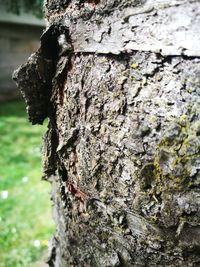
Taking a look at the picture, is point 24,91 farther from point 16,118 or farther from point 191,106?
point 16,118

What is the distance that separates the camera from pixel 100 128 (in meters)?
0.92

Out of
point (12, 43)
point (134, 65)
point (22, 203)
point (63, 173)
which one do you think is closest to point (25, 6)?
point (12, 43)

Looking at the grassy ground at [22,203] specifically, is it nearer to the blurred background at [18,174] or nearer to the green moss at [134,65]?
the blurred background at [18,174]

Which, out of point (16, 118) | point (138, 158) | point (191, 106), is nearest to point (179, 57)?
point (191, 106)

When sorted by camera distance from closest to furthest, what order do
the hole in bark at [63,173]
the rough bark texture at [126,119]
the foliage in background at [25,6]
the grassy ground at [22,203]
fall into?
the rough bark texture at [126,119]
the hole in bark at [63,173]
the grassy ground at [22,203]
the foliage in background at [25,6]

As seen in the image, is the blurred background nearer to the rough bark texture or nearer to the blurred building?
the blurred building

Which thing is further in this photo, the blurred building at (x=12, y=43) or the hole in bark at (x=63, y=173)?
the blurred building at (x=12, y=43)

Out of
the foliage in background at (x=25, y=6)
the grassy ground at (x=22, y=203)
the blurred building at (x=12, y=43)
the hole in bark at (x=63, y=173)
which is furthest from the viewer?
the blurred building at (x=12, y=43)

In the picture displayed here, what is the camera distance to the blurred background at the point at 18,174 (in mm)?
3281

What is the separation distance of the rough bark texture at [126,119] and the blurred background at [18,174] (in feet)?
7.31

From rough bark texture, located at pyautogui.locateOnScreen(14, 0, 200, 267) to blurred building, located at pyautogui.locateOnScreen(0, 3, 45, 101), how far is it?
26.2 feet

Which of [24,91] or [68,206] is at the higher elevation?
[24,91]

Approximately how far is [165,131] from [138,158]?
9cm

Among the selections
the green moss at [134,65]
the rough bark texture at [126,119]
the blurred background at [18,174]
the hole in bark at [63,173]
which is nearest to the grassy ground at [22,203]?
the blurred background at [18,174]
